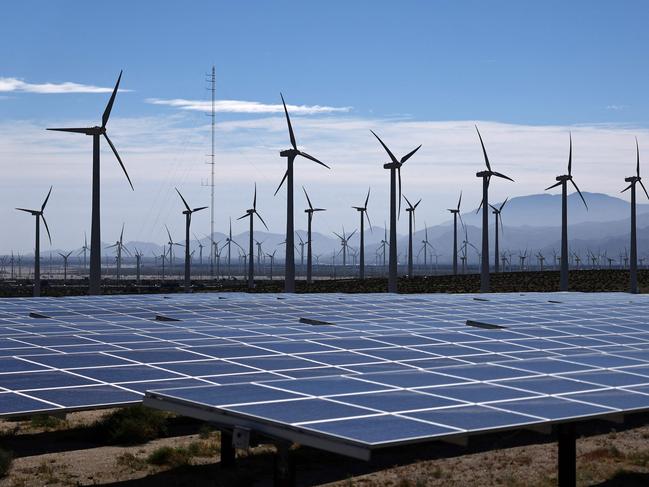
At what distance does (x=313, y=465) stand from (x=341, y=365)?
5381 millimetres

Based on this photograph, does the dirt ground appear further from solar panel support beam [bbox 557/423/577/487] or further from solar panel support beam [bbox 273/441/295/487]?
solar panel support beam [bbox 273/441/295/487]

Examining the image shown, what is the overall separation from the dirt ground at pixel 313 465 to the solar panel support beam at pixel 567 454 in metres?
4.03

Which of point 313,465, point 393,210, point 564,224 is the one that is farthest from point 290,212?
point 313,465

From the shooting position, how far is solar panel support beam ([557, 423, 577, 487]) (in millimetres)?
28375

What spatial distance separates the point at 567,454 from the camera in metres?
28.6

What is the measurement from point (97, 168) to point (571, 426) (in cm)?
6021

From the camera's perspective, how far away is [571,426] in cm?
2834

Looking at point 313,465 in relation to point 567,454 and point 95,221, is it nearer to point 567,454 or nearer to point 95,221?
point 567,454

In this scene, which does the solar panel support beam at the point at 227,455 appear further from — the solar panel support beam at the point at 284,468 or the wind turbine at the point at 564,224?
the wind turbine at the point at 564,224

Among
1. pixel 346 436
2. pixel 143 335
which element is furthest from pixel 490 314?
pixel 346 436

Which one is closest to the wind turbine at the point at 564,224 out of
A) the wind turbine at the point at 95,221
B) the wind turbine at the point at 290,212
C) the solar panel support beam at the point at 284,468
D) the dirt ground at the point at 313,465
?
the wind turbine at the point at 290,212

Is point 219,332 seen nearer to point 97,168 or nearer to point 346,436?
point 346,436

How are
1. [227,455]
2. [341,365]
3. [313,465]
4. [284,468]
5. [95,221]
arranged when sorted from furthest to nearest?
[95,221]
[313,465]
[227,455]
[341,365]
[284,468]

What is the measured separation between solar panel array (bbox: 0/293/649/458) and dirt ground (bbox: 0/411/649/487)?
409 centimetres
